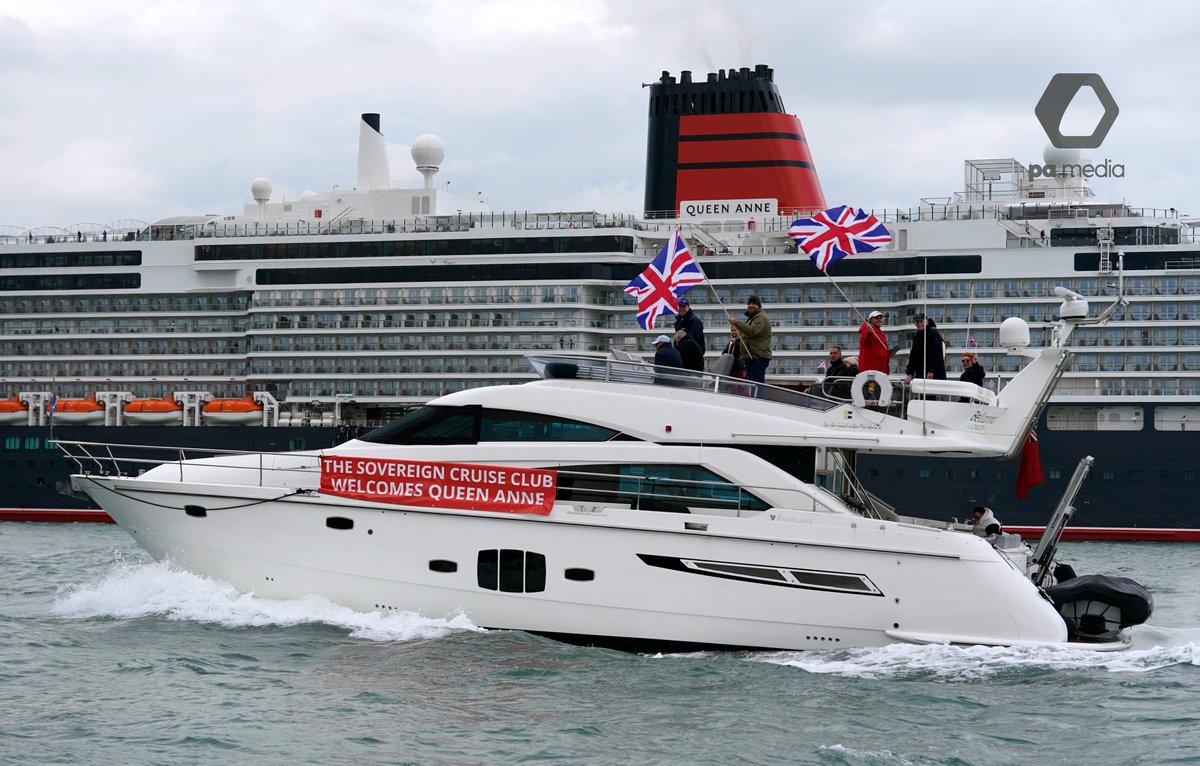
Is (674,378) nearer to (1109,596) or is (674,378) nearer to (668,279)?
(1109,596)

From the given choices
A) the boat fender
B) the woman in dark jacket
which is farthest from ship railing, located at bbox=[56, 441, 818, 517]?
the boat fender

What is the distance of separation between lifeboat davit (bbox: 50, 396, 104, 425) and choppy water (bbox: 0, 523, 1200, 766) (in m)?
23.9

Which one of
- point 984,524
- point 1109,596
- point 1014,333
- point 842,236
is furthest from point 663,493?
point 842,236

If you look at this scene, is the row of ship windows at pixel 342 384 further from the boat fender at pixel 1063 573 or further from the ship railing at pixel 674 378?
the ship railing at pixel 674 378

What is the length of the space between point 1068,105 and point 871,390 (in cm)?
2672

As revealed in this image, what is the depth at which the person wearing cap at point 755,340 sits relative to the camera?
14930mm

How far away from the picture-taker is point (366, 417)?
36.7 m

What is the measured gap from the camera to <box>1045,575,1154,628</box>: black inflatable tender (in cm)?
1303

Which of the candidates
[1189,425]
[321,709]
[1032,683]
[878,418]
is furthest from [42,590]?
[1189,425]

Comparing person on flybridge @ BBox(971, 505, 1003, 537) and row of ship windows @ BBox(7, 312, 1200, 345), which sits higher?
row of ship windows @ BBox(7, 312, 1200, 345)

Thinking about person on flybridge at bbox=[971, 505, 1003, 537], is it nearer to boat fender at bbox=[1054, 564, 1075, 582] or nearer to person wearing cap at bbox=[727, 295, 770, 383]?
boat fender at bbox=[1054, 564, 1075, 582]

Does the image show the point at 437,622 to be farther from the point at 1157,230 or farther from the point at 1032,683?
the point at 1157,230

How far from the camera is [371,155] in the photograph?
131 ft

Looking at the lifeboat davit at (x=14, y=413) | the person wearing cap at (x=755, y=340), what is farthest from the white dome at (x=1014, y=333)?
the lifeboat davit at (x=14, y=413)
